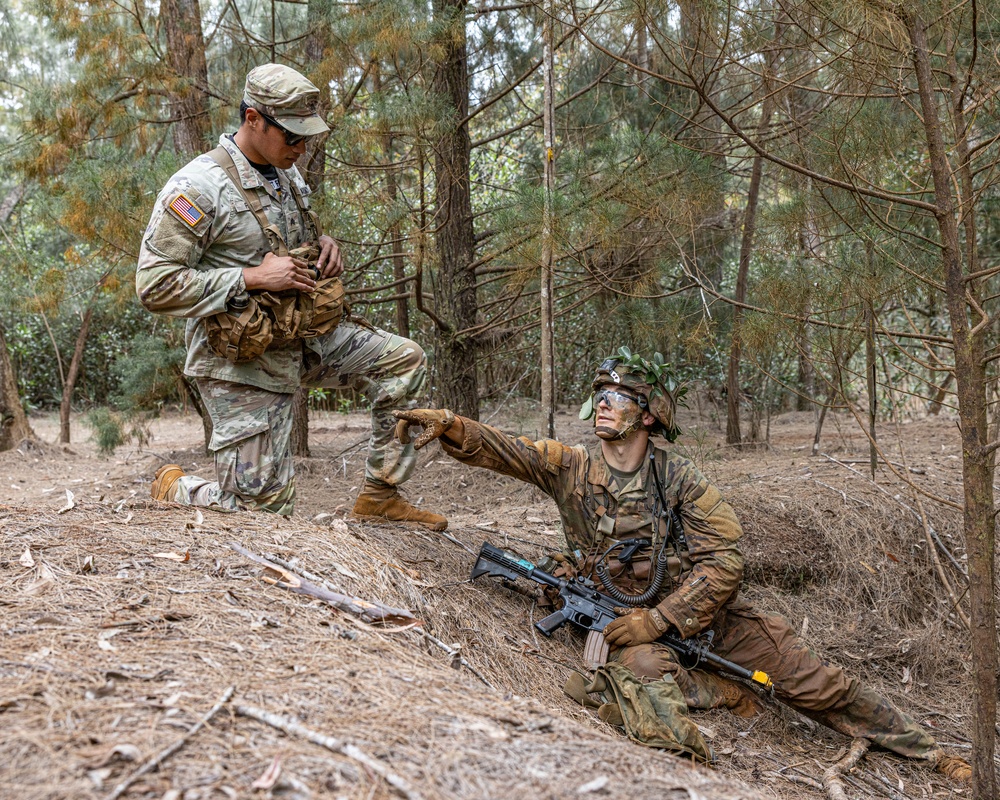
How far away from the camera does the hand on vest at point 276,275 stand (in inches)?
149

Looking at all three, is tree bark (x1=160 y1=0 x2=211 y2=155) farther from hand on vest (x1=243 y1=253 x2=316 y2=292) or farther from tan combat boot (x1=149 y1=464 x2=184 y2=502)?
hand on vest (x1=243 y1=253 x2=316 y2=292)

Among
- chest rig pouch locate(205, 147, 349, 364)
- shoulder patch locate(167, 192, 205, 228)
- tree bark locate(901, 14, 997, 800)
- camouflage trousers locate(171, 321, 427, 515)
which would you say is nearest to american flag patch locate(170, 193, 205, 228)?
shoulder patch locate(167, 192, 205, 228)

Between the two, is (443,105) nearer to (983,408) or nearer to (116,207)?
(116,207)

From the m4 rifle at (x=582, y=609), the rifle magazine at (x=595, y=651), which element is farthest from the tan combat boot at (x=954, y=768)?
the rifle magazine at (x=595, y=651)

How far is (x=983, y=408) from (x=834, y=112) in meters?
2.30

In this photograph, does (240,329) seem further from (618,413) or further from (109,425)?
(109,425)

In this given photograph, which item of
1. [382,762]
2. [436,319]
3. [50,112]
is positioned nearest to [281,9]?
[50,112]

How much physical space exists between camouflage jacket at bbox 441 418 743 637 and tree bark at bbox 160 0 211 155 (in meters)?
4.27

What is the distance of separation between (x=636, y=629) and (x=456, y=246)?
387 centimetres

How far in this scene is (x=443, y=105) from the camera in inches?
236

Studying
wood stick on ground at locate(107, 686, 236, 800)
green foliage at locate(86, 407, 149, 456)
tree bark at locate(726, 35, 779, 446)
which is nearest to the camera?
wood stick on ground at locate(107, 686, 236, 800)

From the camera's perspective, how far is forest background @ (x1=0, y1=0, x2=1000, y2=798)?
3.96 metres

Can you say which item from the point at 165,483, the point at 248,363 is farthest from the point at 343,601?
the point at 165,483

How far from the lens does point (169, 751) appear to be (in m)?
2.04
